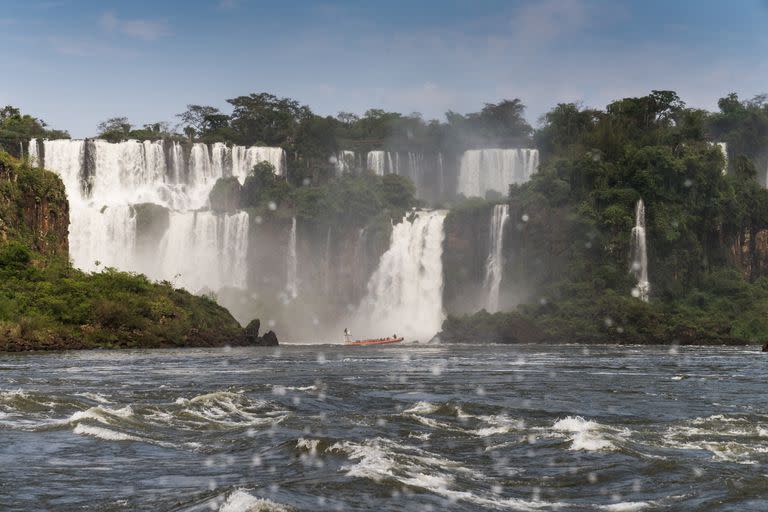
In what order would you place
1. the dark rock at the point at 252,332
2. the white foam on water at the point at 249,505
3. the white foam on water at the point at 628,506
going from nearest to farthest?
the white foam on water at the point at 249,505 → the white foam on water at the point at 628,506 → the dark rock at the point at 252,332

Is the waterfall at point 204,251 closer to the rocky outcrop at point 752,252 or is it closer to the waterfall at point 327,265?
the waterfall at point 327,265

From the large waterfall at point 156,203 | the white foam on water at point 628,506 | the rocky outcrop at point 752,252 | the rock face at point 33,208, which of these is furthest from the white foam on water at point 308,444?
the rocky outcrop at point 752,252

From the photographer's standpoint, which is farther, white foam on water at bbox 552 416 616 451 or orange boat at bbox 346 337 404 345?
orange boat at bbox 346 337 404 345

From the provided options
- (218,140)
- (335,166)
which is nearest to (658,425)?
(335,166)

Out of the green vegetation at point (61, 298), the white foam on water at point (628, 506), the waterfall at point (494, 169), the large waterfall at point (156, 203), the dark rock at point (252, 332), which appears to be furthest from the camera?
the waterfall at point (494, 169)

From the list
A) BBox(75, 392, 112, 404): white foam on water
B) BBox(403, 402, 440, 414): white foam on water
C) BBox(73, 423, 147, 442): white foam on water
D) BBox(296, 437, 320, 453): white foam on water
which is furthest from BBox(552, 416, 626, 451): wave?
BBox(75, 392, 112, 404): white foam on water

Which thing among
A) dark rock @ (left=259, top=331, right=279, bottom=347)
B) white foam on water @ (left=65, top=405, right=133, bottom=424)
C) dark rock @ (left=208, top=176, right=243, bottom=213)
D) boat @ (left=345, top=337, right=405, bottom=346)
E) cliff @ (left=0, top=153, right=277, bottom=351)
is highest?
dark rock @ (left=208, top=176, right=243, bottom=213)

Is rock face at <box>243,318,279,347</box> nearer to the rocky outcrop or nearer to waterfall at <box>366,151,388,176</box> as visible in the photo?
waterfall at <box>366,151,388,176</box>
